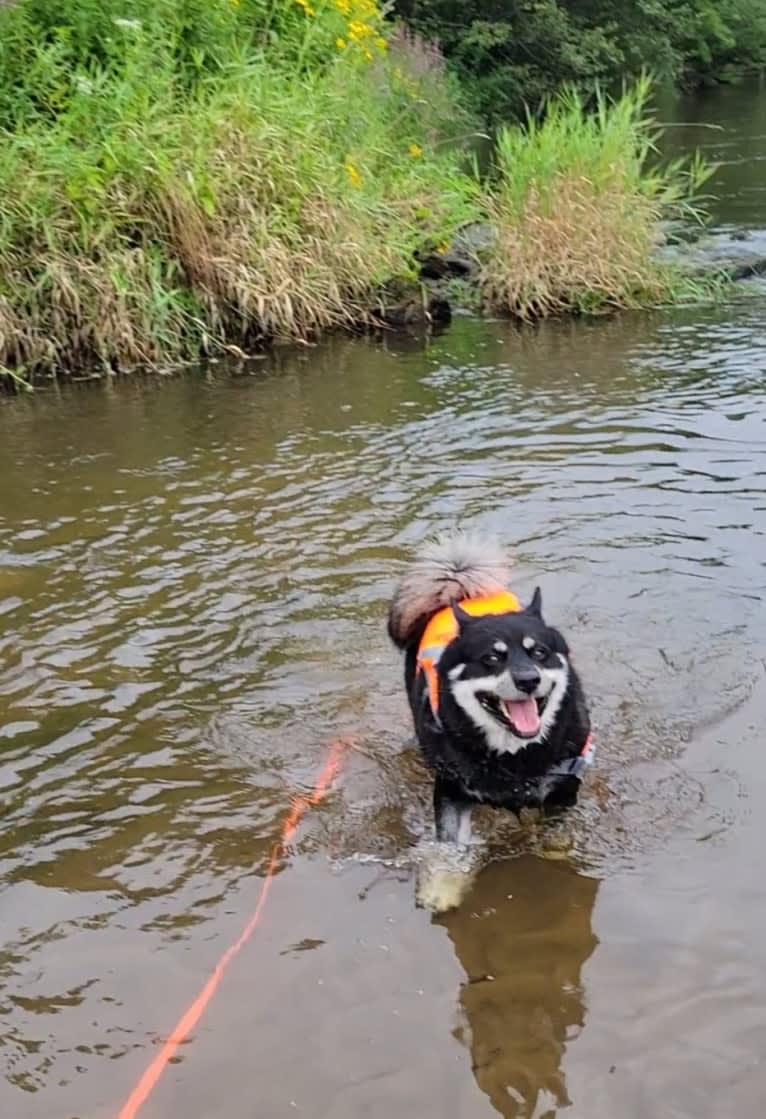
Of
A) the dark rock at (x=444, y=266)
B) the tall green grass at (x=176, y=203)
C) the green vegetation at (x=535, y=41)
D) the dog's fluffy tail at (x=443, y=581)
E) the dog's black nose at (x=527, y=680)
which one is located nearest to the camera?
the dog's black nose at (x=527, y=680)

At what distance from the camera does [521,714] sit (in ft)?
11.0

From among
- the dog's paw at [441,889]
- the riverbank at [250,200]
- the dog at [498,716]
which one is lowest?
the dog's paw at [441,889]

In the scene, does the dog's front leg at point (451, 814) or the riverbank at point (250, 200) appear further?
the riverbank at point (250, 200)

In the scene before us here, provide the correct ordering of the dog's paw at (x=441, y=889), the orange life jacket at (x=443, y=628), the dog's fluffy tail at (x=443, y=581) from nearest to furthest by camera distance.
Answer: the dog's paw at (x=441, y=889), the orange life jacket at (x=443, y=628), the dog's fluffy tail at (x=443, y=581)

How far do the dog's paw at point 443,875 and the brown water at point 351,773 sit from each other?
0.16ft

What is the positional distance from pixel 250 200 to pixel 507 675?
7.27 m

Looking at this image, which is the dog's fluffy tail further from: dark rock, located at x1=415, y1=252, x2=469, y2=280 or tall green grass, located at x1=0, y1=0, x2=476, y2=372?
dark rock, located at x1=415, y1=252, x2=469, y2=280

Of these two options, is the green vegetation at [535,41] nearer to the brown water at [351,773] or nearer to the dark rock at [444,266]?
the dark rock at [444,266]

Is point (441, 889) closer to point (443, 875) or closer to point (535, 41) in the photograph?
point (443, 875)

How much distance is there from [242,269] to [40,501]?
139 inches

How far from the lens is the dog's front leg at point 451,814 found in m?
3.59

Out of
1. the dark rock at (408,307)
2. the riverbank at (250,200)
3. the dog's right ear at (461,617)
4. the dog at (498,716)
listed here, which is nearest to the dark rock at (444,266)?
the riverbank at (250,200)

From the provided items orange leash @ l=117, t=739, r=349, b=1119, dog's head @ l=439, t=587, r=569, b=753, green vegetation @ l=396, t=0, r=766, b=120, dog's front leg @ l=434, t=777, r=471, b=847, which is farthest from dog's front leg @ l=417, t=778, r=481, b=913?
green vegetation @ l=396, t=0, r=766, b=120

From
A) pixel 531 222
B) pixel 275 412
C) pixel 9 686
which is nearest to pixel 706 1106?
pixel 9 686
